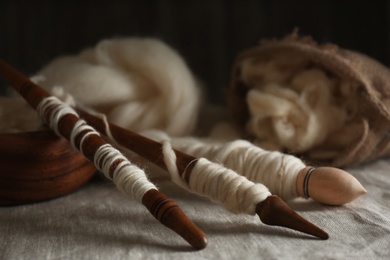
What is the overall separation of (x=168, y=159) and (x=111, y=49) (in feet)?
1.36

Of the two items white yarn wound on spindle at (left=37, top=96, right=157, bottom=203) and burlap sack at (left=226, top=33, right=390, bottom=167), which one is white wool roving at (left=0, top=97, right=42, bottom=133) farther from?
burlap sack at (left=226, top=33, right=390, bottom=167)

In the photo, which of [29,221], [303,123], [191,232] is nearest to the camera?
[191,232]

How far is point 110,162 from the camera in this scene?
0.64 meters

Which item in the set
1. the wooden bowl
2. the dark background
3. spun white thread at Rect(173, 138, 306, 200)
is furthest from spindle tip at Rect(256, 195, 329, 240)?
the dark background

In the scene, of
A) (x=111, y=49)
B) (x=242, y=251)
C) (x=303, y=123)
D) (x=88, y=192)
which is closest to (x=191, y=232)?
(x=242, y=251)

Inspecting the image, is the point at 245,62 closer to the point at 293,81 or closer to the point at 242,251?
the point at 293,81

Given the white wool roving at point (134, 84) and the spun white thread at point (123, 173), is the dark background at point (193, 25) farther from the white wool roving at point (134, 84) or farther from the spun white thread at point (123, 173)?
the spun white thread at point (123, 173)

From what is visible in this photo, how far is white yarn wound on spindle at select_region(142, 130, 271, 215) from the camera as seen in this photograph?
600mm

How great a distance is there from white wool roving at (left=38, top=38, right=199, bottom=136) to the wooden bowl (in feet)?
0.72

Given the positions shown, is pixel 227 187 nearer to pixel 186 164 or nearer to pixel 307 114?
pixel 186 164

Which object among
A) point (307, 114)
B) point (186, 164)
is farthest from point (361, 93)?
point (186, 164)

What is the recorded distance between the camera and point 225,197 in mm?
626

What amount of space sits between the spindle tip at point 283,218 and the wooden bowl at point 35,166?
316mm

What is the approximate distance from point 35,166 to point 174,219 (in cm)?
27
